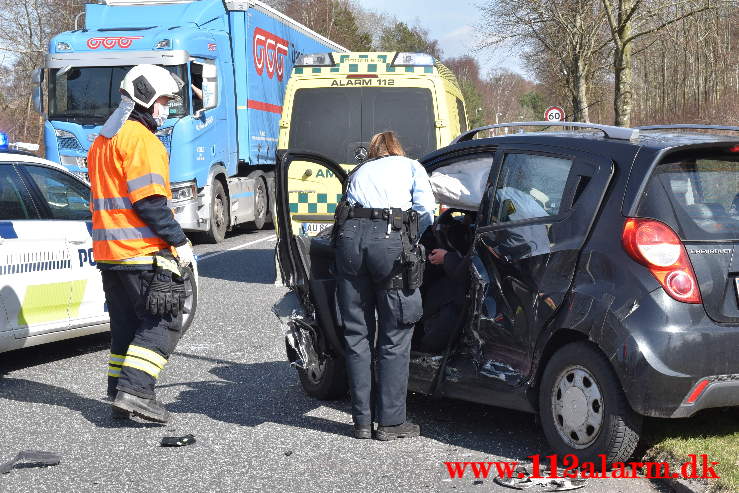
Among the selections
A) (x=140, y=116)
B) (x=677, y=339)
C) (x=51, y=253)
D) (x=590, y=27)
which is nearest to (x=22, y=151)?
(x=51, y=253)

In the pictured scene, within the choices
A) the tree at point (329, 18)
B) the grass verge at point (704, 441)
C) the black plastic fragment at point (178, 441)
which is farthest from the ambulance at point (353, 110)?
the tree at point (329, 18)

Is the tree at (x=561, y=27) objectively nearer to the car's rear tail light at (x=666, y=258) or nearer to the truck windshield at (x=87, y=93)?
the truck windshield at (x=87, y=93)

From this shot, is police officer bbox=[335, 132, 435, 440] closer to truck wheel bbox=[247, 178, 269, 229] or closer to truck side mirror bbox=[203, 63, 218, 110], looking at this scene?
truck side mirror bbox=[203, 63, 218, 110]

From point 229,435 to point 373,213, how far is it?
4.76 ft

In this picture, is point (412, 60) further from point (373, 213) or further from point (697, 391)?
point (697, 391)

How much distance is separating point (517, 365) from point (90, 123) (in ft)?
38.5

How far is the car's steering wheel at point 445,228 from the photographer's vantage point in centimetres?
602

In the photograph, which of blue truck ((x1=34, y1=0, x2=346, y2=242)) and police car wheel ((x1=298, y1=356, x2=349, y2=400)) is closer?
police car wheel ((x1=298, y1=356, x2=349, y2=400))

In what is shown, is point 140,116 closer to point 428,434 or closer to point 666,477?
point 428,434

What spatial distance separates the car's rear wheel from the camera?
6.14 m

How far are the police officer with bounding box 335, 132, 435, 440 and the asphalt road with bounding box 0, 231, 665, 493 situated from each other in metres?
0.23

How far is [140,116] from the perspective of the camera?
19.5 feet

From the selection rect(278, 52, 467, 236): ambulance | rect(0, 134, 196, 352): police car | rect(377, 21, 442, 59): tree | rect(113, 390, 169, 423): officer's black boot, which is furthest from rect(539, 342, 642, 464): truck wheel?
rect(377, 21, 442, 59): tree

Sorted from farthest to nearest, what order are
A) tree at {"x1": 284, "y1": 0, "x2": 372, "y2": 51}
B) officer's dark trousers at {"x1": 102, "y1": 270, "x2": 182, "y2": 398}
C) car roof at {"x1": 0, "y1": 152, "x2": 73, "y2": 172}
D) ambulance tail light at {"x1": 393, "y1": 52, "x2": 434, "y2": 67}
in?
tree at {"x1": 284, "y1": 0, "x2": 372, "y2": 51} → ambulance tail light at {"x1": 393, "y1": 52, "x2": 434, "y2": 67} → car roof at {"x1": 0, "y1": 152, "x2": 73, "y2": 172} → officer's dark trousers at {"x1": 102, "y1": 270, "x2": 182, "y2": 398}
